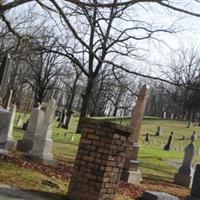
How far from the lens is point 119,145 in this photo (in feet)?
28.7

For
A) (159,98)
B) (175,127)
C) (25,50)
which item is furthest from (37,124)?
(159,98)

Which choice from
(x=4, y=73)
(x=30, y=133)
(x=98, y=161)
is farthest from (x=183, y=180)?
(x=98, y=161)

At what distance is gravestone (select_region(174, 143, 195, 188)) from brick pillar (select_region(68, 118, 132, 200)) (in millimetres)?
11183

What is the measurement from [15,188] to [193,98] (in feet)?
289

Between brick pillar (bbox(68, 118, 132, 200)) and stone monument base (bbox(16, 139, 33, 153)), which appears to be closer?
brick pillar (bbox(68, 118, 132, 200))

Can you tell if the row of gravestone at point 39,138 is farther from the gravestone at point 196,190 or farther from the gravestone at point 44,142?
the gravestone at point 196,190

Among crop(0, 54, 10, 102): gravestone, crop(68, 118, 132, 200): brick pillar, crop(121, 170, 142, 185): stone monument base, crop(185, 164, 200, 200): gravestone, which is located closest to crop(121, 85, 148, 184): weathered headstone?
crop(121, 170, 142, 185): stone monument base

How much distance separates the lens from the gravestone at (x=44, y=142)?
14.5 m

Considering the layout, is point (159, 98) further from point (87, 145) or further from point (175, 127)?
point (87, 145)

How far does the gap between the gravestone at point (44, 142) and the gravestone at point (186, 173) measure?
6.22 m

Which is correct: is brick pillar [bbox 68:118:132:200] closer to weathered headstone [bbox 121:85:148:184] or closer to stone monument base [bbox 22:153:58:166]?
stone monument base [bbox 22:153:58:166]

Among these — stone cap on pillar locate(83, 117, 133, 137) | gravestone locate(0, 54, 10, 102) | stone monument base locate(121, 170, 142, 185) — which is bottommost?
stone monument base locate(121, 170, 142, 185)

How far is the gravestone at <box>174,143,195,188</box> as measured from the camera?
19578mm

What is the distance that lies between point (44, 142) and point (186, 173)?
23.9 ft
